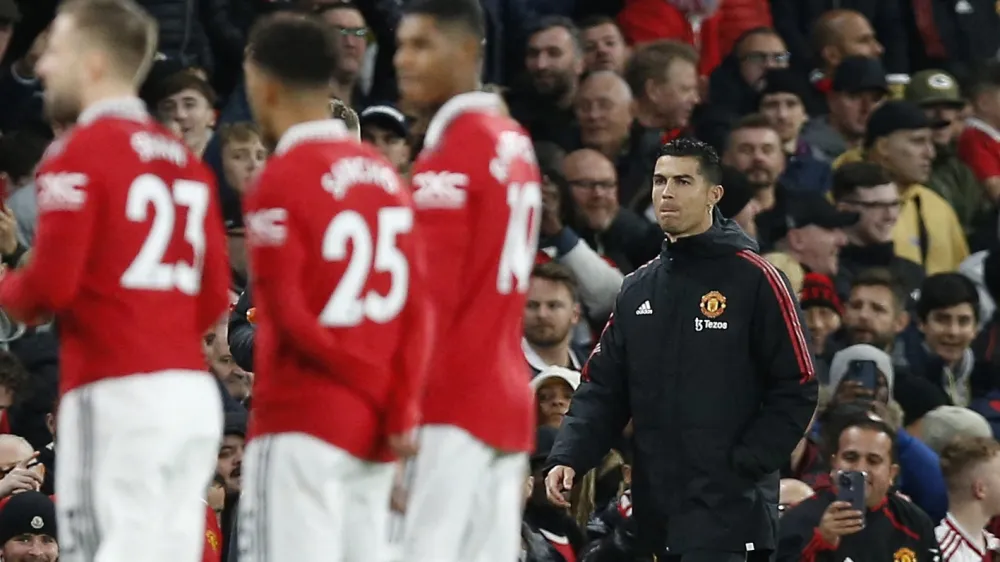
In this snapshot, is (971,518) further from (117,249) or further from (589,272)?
(117,249)

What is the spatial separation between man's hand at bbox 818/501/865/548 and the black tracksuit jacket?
117 centimetres

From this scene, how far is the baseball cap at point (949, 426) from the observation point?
11.7 meters

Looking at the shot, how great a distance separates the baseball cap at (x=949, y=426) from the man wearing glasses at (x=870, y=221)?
1951 mm

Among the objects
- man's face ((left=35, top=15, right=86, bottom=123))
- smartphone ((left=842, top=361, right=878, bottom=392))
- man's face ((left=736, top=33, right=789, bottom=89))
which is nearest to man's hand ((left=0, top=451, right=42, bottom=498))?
man's face ((left=35, top=15, right=86, bottom=123))

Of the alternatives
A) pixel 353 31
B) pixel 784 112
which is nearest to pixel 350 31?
pixel 353 31

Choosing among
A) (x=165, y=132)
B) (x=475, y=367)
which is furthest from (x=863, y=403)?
(x=165, y=132)

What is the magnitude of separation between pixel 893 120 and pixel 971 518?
4371mm

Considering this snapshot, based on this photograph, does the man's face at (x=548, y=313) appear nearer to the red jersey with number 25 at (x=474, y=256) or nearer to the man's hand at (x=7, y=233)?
the man's hand at (x=7, y=233)

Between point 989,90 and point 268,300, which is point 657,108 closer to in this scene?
point 989,90

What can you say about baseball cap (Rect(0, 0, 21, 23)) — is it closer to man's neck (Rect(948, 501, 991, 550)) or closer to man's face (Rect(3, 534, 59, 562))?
man's face (Rect(3, 534, 59, 562))

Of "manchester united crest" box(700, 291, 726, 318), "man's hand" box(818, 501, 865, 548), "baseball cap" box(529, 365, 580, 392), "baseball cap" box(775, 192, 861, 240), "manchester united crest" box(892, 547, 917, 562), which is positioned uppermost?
"baseball cap" box(775, 192, 861, 240)

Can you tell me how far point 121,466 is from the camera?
258 inches

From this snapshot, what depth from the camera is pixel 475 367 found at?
23.0 feet

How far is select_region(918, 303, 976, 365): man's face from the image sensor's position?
13.0 m
